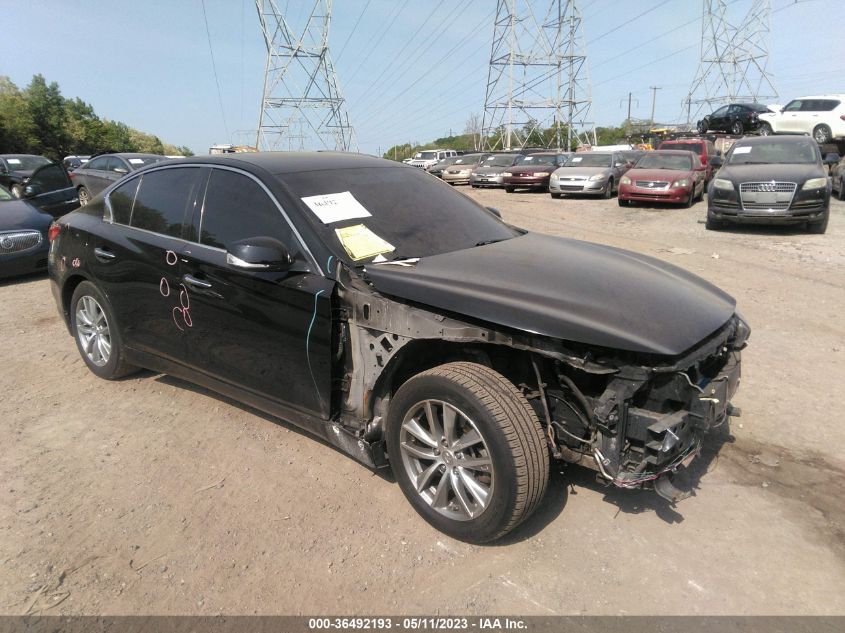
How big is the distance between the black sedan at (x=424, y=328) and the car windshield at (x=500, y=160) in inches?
780

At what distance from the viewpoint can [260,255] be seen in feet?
9.18

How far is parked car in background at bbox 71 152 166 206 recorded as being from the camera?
12669mm

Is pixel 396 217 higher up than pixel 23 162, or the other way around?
pixel 23 162

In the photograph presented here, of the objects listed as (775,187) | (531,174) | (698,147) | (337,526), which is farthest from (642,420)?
(698,147)

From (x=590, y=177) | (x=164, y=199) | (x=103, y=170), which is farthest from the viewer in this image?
(x=590, y=177)

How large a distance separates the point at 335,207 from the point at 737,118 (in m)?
29.8

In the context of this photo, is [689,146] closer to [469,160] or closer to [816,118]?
[816,118]

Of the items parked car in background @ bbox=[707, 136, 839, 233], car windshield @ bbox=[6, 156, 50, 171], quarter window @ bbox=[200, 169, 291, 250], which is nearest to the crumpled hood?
quarter window @ bbox=[200, 169, 291, 250]

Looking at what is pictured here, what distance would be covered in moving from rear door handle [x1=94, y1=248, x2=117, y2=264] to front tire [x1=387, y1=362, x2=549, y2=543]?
8.30 feet

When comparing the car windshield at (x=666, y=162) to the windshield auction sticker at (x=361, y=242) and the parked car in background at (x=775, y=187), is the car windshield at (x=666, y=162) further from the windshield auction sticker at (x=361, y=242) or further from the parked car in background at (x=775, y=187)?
the windshield auction sticker at (x=361, y=242)

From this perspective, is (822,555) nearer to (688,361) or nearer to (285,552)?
(688,361)

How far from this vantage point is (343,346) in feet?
9.50

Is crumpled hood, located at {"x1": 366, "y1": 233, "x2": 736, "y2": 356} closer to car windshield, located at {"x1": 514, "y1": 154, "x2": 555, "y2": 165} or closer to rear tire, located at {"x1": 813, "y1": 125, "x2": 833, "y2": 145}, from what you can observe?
car windshield, located at {"x1": 514, "y1": 154, "x2": 555, "y2": 165}

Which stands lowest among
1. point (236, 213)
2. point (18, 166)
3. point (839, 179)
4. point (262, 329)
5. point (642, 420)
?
point (839, 179)
